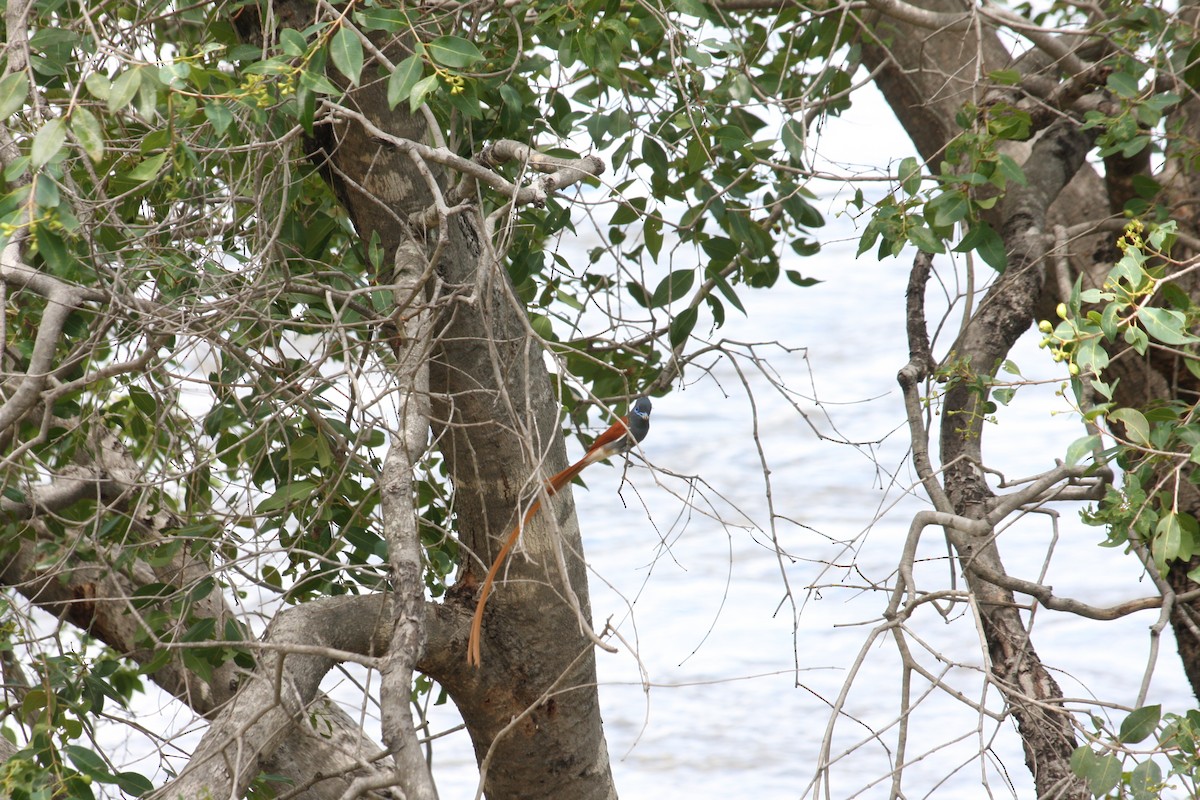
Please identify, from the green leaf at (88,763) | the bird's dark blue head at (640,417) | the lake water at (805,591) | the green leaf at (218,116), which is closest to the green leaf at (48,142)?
the green leaf at (218,116)

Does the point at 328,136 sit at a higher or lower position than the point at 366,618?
higher

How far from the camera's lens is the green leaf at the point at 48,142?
1022 millimetres

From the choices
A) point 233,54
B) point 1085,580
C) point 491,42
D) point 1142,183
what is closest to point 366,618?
point 233,54

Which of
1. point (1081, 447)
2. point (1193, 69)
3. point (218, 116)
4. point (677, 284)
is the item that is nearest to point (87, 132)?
point (218, 116)

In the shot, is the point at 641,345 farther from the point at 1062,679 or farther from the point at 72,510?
the point at 1062,679

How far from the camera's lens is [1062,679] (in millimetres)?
3889

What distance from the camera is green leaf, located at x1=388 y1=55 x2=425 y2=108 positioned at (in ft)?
4.18

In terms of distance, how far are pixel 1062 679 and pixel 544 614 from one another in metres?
2.63

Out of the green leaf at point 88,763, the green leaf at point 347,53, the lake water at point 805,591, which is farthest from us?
the lake water at point 805,591

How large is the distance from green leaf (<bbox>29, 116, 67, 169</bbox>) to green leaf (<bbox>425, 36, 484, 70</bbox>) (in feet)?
1.51

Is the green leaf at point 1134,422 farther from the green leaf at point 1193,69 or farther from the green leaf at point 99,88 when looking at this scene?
the green leaf at point 99,88

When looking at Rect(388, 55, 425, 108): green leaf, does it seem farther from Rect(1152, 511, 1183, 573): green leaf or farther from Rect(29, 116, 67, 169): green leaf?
→ Rect(1152, 511, 1183, 573): green leaf

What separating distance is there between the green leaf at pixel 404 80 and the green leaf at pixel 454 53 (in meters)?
0.06

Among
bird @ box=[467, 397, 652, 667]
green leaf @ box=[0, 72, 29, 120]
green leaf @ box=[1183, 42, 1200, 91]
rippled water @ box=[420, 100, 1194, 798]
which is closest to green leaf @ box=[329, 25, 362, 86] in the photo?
green leaf @ box=[0, 72, 29, 120]
